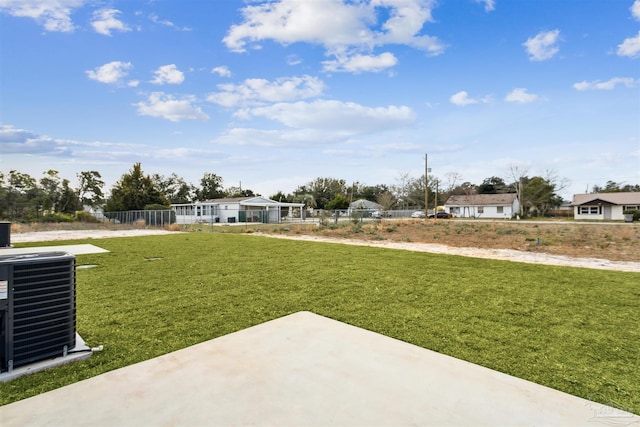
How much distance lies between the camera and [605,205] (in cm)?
3325

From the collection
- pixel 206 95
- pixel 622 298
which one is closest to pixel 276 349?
pixel 622 298

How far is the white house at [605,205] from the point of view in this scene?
32.2 meters

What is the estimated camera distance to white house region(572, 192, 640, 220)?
106 feet

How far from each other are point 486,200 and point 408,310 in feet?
146

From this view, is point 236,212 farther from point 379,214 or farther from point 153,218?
point 379,214

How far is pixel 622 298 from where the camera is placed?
4066 mm

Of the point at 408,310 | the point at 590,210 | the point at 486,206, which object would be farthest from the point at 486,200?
the point at 408,310

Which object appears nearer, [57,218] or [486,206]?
[57,218]

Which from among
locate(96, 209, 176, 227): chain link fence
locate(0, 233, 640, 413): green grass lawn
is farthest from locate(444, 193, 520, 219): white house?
locate(0, 233, 640, 413): green grass lawn

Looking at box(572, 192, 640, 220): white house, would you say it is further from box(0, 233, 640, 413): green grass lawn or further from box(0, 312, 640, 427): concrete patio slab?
box(0, 312, 640, 427): concrete patio slab

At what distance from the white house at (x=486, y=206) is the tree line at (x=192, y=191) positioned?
2018 millimetres

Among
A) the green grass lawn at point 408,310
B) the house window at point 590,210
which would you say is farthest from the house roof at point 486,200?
the green grass lawn at point 408,310

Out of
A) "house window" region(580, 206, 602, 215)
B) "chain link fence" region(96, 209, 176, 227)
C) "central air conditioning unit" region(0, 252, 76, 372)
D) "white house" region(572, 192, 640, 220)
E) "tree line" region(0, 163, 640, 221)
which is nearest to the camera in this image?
"central air conditioning unit" region(0, 252, 76, 372)

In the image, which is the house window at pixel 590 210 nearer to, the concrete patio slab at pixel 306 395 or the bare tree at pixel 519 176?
the bare tree at pixel 519 176
